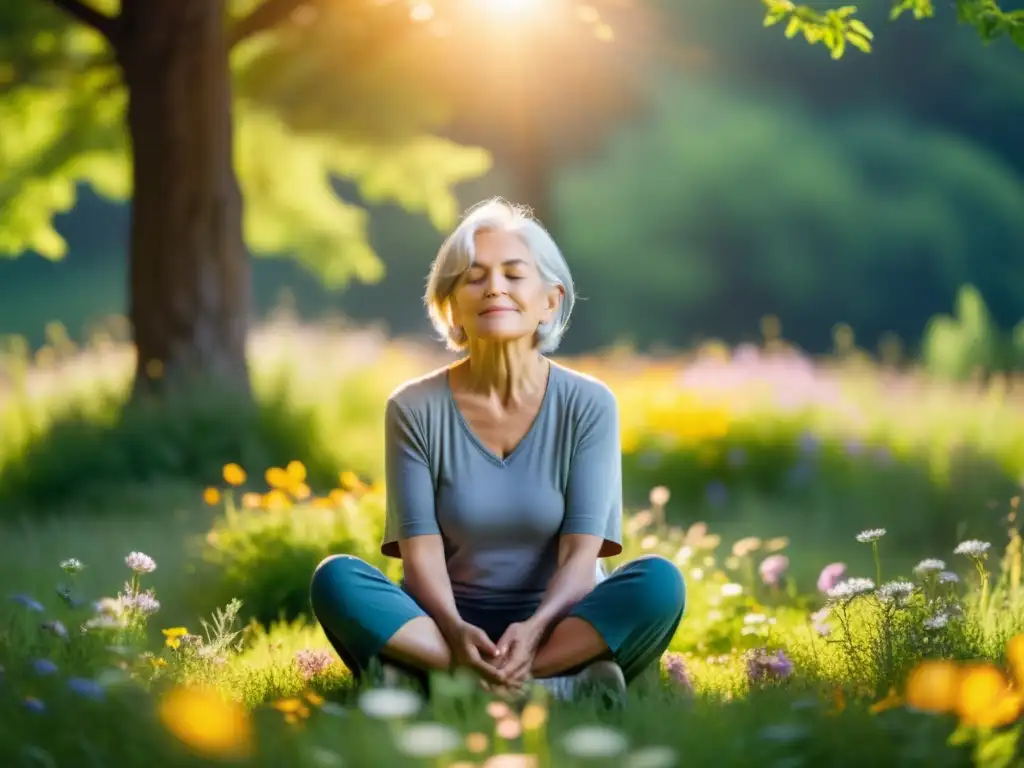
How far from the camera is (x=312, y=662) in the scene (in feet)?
12.8

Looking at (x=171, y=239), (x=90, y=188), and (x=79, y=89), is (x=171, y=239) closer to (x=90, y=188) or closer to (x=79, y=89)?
(x=79, y=89)

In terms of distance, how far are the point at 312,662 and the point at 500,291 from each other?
51.4 inches

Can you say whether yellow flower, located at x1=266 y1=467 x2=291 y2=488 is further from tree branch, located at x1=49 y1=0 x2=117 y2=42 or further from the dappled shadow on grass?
tree branch, located at x1=49 y1=0 x2=117 y2=42

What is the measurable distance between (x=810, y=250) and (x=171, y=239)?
40.0ft

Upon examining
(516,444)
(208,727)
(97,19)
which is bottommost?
(208,727)

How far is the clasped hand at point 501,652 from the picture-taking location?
324 centimetres

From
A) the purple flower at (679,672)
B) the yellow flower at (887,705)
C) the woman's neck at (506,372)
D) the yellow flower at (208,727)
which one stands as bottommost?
the purple flower at (679,672)

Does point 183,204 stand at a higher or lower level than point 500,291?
higher

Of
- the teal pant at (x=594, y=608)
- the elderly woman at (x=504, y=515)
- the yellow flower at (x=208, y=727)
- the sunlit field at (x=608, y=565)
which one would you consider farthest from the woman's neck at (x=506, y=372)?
the yellow flower at (x=208, y=727)

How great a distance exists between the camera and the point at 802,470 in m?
7.41

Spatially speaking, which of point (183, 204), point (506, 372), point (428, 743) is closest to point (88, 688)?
point (428, 743)

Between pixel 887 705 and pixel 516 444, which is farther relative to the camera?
pixel 516 444

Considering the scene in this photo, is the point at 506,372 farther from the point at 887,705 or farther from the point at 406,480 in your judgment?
the point at 887,705

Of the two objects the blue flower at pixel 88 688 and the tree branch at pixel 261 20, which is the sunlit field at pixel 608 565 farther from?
the tree branch at pixel 261 20
